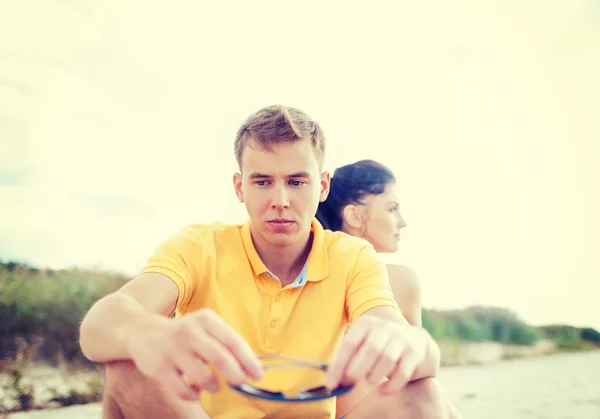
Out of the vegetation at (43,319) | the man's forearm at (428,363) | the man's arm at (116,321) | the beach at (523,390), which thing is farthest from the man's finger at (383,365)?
the vegetation at (43,319)

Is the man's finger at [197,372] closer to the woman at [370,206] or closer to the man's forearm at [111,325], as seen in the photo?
the man's forearm at [111,325]

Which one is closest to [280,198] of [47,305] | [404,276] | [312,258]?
[312,258]

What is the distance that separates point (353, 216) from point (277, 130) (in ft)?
3.52

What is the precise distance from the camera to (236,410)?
115cm

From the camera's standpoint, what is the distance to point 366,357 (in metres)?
0.77

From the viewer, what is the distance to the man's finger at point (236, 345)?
715mm

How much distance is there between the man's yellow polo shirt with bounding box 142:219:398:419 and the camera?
1.17 meters

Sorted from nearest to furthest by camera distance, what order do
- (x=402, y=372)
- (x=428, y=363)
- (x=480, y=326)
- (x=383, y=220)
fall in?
(x=402, y=372)
(x=428, y=363)
(x=383, y=220)
(x=480, y=326)

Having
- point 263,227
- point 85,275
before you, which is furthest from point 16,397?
point 263,227

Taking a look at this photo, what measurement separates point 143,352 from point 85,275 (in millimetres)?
3139

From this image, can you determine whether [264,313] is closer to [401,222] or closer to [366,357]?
[366,357]

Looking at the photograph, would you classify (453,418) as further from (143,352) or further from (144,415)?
(143,352)

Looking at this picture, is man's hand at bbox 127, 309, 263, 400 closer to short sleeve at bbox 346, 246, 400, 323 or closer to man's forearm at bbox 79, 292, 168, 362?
man's forearm at bbox 79, 292, 168, 362

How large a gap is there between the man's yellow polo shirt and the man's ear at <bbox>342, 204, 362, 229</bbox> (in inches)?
38.6
